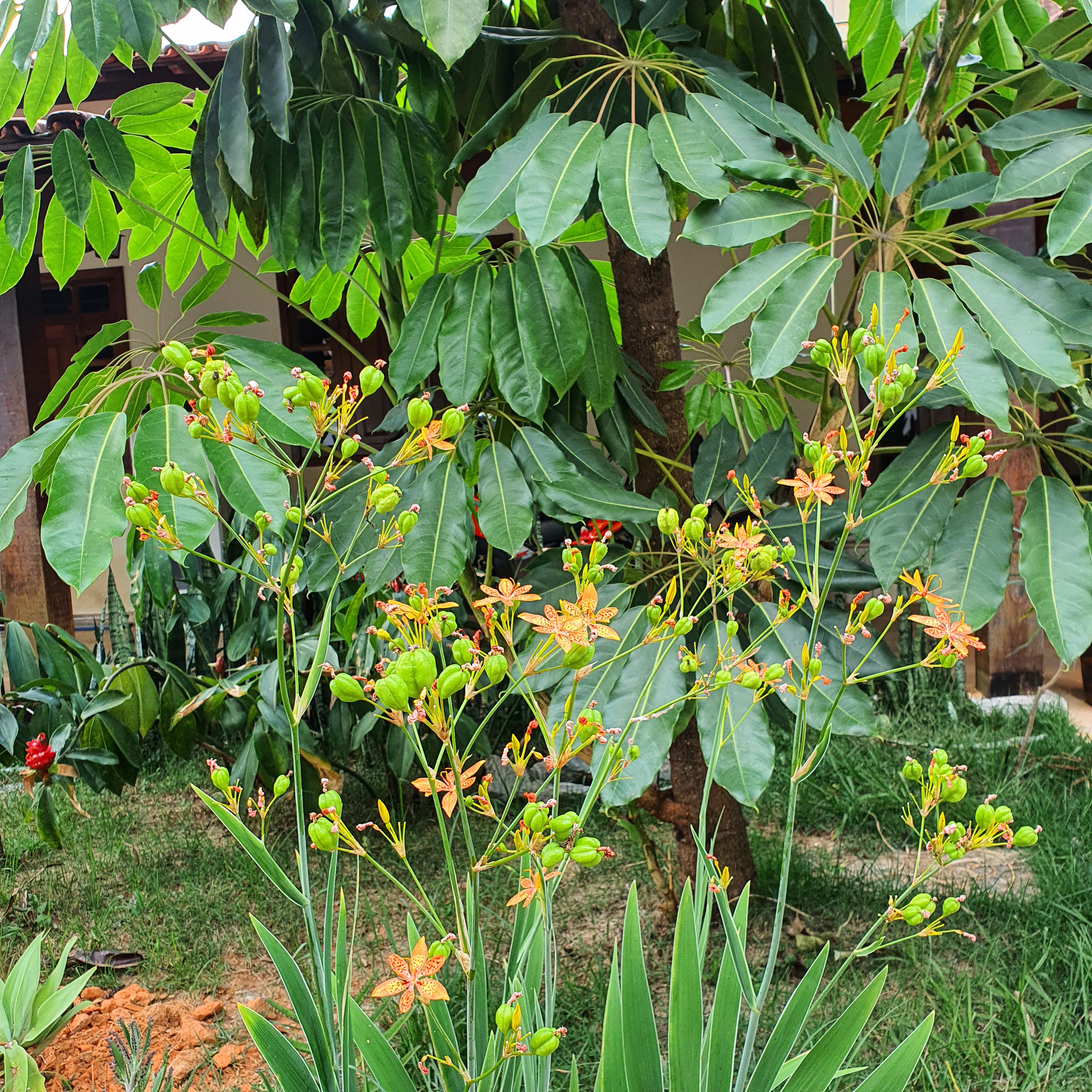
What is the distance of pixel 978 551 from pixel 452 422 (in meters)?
0.85

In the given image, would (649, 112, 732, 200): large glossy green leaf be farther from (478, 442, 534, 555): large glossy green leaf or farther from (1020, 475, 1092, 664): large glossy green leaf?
(1020, 475, 1092, 664): large glossy green leaf

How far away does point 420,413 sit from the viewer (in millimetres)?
646

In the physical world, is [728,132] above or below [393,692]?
above

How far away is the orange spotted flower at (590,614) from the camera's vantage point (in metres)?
0.63

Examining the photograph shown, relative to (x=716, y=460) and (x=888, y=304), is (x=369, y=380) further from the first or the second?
(x=716, y=460)

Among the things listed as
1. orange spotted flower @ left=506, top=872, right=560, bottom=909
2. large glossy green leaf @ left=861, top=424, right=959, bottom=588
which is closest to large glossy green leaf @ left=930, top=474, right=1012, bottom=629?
large glossy green leaf @ left=861, top=424, right=959, bottom=588

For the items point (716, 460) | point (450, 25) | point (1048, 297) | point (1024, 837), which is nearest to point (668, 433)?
point (716, 460)

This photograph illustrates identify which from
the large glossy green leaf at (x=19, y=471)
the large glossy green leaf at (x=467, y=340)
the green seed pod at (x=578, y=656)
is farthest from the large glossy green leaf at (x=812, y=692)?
the large glossy green leaf at (x=19, y=471)

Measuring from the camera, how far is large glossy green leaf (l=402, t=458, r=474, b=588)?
1.30m

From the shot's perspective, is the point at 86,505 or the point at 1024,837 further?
the point at 86,505

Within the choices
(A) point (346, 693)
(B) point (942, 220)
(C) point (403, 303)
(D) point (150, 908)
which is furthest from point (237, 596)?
(A) point (346, 693)

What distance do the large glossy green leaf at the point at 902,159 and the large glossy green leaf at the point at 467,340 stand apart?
0.55 metres

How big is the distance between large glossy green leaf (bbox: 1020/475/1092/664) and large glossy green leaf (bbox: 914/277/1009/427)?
188 mm

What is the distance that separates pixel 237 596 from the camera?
3084 millimetres
